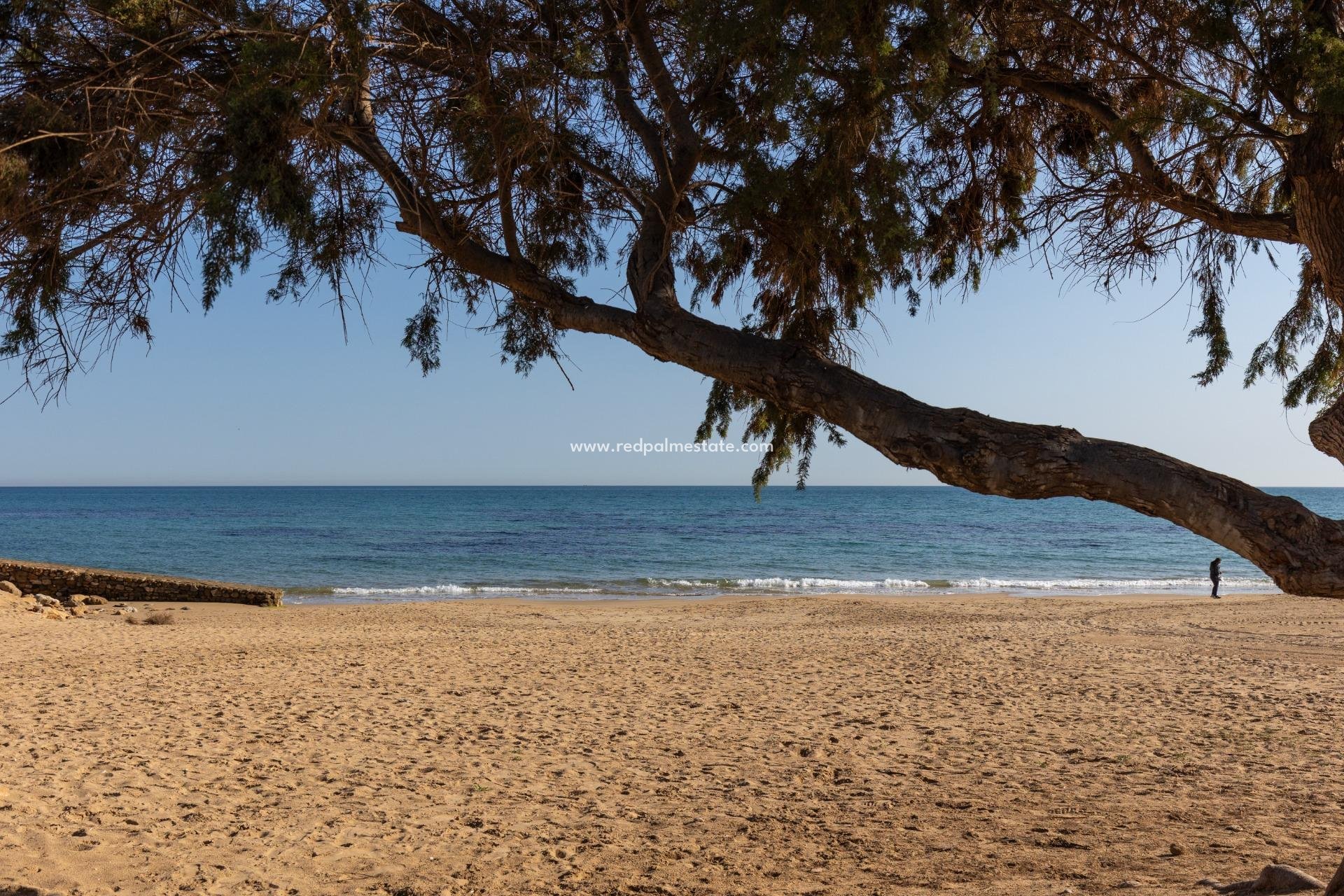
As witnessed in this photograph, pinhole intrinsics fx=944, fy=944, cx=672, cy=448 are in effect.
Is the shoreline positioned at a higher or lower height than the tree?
lower

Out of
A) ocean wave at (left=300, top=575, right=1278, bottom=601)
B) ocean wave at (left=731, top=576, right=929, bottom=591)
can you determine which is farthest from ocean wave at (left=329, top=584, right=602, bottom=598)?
ocean wave at (left=731, top=576, right=929, bottom=591)

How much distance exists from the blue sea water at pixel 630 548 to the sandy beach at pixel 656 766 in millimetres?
15567

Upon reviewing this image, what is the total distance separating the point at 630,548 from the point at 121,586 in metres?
26.9

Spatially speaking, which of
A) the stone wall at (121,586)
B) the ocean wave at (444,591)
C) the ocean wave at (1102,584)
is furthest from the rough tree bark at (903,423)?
the ocean wave at (1102,584)

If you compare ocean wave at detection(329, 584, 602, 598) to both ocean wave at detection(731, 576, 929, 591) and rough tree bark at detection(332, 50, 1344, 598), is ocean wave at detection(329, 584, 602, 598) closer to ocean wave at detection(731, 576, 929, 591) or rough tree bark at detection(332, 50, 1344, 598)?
ocean wave at detection(731, 576, 929, 591)

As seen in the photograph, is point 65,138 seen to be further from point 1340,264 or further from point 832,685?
point 832,685

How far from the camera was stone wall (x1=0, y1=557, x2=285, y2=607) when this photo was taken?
795 inches

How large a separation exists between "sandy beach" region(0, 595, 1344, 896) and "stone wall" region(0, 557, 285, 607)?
601cm

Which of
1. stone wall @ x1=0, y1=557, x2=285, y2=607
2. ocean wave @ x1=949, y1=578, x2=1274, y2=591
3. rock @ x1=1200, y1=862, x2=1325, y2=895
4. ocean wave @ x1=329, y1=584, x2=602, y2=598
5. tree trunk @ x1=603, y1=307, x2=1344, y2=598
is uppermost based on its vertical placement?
tree trunk @ x1=603, y1=307, x2=1344, y2=598

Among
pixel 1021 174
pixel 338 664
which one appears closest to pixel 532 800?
pixel 1021 174

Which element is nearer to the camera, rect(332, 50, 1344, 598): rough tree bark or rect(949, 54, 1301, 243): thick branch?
rect(332, 50, 1344, 598): rough tree bark

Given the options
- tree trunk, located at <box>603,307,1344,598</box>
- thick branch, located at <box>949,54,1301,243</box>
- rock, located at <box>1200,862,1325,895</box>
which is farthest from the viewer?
rock, located at <box>1200,862,1325,895</box>

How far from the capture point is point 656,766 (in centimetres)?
755

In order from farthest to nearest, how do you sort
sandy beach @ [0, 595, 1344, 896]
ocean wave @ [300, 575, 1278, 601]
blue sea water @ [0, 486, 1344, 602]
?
blue sea water @ [0, 486, 1344, 602]
ocean wave @ [300, 575, 1278, 601]
sandy beach @ [0, 595, 1344, 896]
